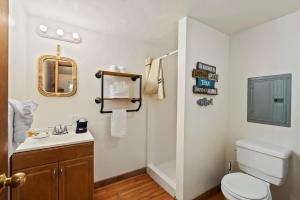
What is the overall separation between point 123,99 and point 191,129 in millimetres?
1097

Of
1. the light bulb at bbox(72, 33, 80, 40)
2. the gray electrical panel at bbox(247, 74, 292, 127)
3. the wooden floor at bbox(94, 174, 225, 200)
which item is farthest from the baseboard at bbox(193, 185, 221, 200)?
the light bulb at bbox(72, 33, 80, 40)

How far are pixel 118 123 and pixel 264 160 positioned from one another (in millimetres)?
1780

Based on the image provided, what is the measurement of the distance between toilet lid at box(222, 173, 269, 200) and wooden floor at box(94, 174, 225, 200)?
582 mm

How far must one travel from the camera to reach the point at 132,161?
233 centimetres

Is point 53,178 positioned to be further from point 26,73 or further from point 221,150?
point 221,150

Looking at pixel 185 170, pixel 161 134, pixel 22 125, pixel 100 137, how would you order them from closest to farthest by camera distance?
pixel 22 125, pixel 185 170, pixel 100 137, pixel 161 134

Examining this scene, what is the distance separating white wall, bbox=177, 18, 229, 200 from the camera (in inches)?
64.4

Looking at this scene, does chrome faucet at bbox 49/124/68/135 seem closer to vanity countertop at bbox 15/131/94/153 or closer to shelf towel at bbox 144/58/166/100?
vanity countertop at bbox 15/131/94/153

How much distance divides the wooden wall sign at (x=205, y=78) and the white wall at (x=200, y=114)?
2.4 inches

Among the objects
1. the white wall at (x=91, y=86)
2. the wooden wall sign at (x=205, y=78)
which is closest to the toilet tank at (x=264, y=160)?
the wooden wall sign at (x=205, y=78)

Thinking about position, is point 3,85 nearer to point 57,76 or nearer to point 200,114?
point 57,76

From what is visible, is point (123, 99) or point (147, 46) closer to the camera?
point (123, 99)

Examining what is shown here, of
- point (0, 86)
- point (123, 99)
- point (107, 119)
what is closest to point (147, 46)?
point (123, 99)

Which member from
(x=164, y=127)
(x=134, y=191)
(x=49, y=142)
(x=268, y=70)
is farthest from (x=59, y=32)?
(x=268, y=70)
